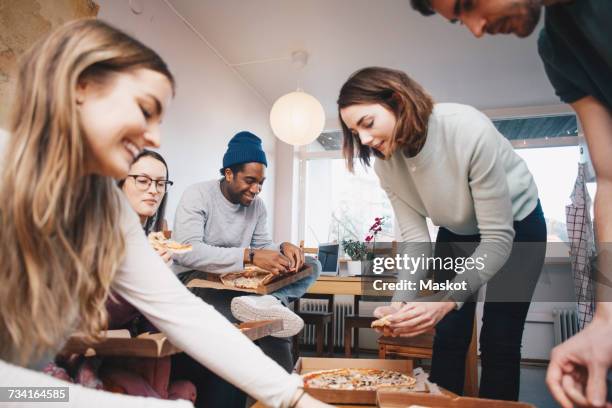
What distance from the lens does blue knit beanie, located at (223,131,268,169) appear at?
2.12m

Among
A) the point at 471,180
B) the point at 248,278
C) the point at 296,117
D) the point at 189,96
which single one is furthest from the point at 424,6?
the point at 189,96

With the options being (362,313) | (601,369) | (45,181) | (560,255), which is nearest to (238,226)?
(45,181)

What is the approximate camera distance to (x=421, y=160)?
1182 millimetres

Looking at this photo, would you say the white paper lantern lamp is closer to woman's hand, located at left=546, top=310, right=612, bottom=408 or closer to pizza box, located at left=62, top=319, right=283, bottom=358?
pizza box, located at left=62, top=319, right=283, bottom=358

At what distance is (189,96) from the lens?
3.00 meters

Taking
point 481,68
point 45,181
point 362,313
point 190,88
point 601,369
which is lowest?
point 362,313

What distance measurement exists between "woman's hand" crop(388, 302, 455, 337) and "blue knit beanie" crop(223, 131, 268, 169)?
1286 millimetres

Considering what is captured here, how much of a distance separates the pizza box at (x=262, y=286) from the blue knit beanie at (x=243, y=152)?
619 millimetres

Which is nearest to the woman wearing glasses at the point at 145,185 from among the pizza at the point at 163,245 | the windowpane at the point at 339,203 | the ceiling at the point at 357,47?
the pizza at the point at 163,245

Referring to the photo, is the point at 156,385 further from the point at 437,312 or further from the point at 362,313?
the point at 362,313

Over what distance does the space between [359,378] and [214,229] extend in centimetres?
113

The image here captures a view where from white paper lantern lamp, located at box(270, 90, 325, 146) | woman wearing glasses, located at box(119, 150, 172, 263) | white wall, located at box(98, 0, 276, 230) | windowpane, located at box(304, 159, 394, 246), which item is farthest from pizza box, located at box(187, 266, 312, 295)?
windowpane, located at box(304, 159, 394, 246)

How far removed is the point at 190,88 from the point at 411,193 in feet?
7.29

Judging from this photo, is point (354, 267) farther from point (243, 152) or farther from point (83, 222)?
point (83, 222)
